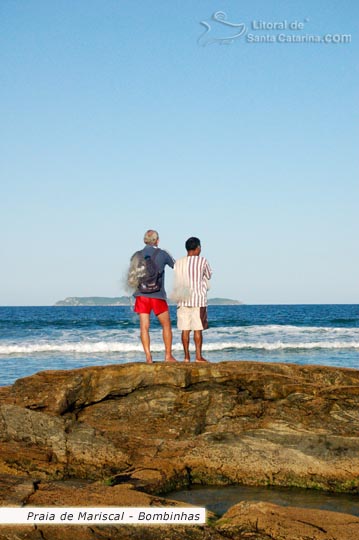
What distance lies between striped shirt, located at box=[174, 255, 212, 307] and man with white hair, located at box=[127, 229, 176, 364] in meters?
0.20

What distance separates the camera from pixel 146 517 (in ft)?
17.3

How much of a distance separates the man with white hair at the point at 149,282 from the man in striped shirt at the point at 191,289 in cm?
23

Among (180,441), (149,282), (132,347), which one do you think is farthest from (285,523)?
(132,347)

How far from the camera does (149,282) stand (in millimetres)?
9328

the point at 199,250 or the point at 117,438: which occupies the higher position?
the point at 199,250

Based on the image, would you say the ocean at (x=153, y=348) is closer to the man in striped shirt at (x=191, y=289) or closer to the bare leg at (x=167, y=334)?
the bare leg at (x=167, y=334)

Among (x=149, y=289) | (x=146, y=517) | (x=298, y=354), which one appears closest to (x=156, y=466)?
(x=146, y=517)

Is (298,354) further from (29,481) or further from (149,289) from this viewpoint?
(29,481)

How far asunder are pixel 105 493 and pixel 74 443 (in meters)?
1.80
